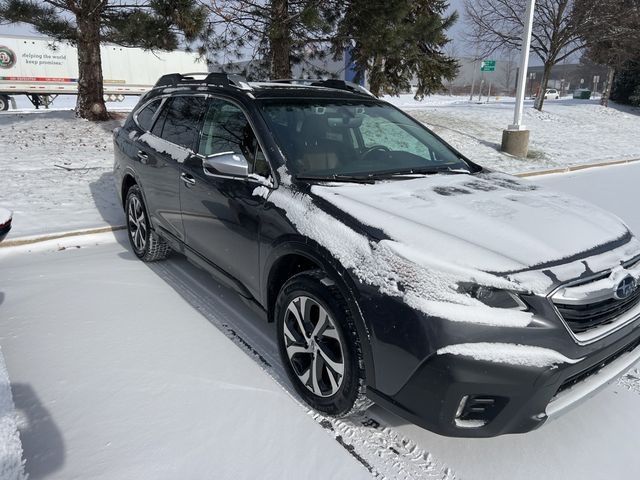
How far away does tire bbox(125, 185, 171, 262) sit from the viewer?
444 cm

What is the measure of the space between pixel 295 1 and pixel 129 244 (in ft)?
22.0

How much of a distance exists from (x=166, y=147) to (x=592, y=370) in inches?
131

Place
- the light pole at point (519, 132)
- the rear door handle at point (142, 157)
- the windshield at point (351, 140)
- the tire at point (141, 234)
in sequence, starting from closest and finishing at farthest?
the windshield at point (351, 140) → the rear door handle at point (142, 157) → the tire at point (141, 234) → the light pole at point (519, 132)

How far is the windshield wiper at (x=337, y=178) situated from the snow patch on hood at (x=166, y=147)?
4.21ft

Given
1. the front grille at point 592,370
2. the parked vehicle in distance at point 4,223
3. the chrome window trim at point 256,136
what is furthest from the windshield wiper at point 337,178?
the parked vehicle in distance at point 4,223

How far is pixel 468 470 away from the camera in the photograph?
220 centimetres

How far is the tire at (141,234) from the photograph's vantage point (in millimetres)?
4438

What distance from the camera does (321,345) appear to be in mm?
2408

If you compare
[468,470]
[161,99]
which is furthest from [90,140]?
[468,470]

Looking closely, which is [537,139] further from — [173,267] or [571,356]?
[571,356]

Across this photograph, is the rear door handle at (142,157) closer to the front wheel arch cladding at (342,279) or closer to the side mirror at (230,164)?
the side mirror at (230,164)

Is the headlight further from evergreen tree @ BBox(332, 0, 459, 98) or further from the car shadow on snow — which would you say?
evergreen tree @ BBox(332, 0, 459, 98)

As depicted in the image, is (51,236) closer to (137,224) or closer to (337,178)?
(137,224)

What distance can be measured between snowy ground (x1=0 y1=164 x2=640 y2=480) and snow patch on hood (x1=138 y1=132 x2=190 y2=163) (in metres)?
1.16
